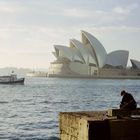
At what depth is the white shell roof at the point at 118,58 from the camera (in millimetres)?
110438

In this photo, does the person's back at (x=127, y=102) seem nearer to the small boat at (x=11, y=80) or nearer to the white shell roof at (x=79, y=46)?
the small boat at (x=11, y=80)

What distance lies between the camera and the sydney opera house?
99.1 m

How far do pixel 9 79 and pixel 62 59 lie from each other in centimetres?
4074

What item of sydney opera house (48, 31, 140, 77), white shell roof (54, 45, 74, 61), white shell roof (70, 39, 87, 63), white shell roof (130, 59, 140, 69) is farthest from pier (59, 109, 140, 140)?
white shell roof (130, 59, 140, 69)

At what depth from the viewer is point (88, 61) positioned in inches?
4279

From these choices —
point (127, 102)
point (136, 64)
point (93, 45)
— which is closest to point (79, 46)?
point (93, 45)

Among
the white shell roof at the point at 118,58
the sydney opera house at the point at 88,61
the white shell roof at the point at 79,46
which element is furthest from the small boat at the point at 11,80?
the white shell roof at the point at 118,58

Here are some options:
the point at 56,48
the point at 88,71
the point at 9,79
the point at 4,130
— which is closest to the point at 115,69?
the point at 88,71

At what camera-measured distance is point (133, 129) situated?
25.1 ft

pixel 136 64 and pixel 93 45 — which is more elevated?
pixel 93 45

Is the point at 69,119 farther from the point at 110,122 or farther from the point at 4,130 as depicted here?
the point at 4,130

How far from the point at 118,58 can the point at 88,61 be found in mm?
10611

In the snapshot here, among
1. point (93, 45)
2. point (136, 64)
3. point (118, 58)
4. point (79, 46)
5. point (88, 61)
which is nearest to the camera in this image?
point (93, 45)

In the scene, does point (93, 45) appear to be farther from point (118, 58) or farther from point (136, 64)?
point (136, 64)
